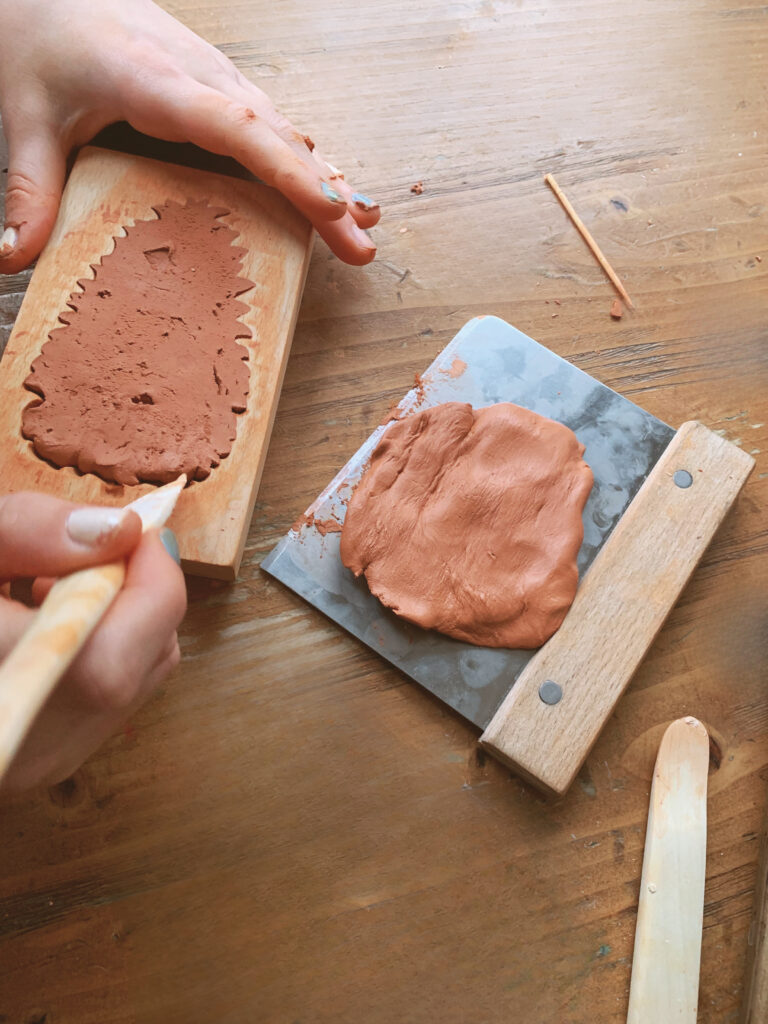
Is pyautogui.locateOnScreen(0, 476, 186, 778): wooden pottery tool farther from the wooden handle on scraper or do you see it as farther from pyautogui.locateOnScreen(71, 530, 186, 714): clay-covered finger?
the wooden handle on scraper

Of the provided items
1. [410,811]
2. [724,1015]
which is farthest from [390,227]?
[724,1015]

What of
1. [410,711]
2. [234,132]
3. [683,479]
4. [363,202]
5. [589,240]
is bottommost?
[410,711]

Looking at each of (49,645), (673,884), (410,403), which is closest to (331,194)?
(410,403)

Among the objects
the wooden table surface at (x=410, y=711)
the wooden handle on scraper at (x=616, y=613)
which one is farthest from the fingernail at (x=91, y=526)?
the wooden handle on scraper at (x=616, y=613)

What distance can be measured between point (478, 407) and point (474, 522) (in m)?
0.16

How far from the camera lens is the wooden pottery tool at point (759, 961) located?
818 mm

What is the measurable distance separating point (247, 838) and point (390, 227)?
818 mm

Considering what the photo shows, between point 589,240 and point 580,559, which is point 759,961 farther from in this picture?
point 589,240

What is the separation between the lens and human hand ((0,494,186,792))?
652 mm

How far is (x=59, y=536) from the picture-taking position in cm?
65

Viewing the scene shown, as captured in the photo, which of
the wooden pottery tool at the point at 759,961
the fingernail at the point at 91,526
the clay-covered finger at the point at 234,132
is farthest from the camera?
the clay-covered finger at the point at 234,132

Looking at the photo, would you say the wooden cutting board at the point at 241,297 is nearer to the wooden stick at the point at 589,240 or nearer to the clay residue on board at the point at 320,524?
the clay residue on board at the point at 320,524

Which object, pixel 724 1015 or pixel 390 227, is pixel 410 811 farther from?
pixel 390 227

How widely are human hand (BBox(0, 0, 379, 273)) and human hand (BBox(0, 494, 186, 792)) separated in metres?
0.48
